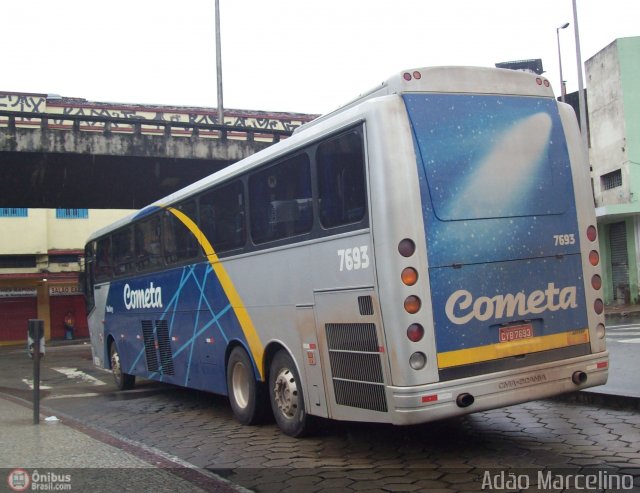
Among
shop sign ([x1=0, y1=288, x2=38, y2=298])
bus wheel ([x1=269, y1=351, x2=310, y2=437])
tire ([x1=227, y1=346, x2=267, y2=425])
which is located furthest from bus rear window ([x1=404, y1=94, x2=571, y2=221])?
shop sign ([x1=0, y1=288, x2=38, y2=298])

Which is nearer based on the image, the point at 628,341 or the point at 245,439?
the point at 245,439

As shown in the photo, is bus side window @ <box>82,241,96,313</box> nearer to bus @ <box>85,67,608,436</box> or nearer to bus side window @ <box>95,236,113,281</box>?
bus side window @ <box>95,236,113,281</box>

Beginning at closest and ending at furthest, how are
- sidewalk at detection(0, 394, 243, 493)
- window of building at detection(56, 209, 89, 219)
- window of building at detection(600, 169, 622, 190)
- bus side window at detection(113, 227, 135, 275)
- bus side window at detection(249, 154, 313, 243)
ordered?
sidewalk at detection(0, 394, 243, 493) → bus side window at detection(249, 154, 313, 243) → bus side window at detection(113, 227, 135, 275) → window of building at detection(600, 169, 622, 190) → window of building at detection(56, 209, 89, 219)

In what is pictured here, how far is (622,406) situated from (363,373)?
3398 mm

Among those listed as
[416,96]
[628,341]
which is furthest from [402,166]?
[628,341]

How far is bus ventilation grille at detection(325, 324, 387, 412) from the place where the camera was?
20.0 ft

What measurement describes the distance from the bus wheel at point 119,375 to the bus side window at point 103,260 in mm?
1444

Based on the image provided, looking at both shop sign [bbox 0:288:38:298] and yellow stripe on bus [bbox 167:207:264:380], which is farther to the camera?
shop sign [bbox 0:288:38:298]

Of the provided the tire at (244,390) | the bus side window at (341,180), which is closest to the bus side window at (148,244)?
the tire at (244,390)

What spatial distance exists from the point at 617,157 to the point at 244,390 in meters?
20.5

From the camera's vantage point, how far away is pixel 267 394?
8562mm

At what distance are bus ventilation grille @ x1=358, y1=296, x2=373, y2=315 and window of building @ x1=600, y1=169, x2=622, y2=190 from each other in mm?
21814

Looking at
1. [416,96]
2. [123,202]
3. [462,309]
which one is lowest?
[462,309]

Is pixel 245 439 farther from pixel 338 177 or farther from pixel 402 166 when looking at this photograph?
pixel 402 166
